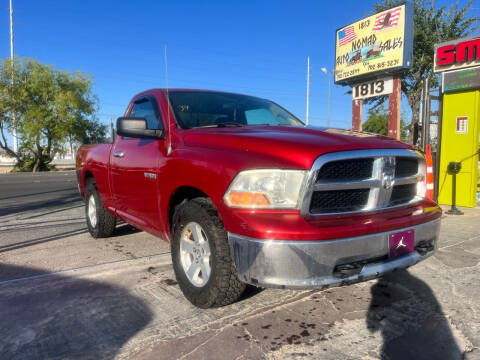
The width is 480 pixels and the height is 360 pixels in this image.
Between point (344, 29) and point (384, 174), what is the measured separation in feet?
27.8

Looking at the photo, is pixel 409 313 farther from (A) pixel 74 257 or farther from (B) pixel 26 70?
(B) pixel 26 70

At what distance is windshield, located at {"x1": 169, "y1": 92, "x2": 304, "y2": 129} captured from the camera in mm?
3432

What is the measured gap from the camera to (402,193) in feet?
9.16

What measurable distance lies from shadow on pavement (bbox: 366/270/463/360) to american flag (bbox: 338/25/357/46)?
7.69m

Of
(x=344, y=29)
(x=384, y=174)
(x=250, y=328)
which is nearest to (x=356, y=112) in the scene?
(x=344, y=29)

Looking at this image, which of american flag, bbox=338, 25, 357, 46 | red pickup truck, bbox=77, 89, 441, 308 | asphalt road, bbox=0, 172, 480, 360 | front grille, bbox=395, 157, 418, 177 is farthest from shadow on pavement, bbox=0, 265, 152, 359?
american flag, bbox=338, 25, 357, 46

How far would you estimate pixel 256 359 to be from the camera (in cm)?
216

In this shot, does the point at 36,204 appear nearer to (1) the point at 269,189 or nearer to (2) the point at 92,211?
(2) the point at 92,211

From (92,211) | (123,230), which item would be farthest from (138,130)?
(123,230)

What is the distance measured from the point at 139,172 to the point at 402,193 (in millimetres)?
2298

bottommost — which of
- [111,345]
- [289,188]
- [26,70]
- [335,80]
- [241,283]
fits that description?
[111,345]

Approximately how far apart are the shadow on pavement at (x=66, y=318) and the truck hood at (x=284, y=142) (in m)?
1.35

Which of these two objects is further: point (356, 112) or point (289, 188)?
point (356, 112)

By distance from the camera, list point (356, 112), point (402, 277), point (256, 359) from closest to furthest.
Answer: point (256, 359), point (402, 277), point (356, 112)
